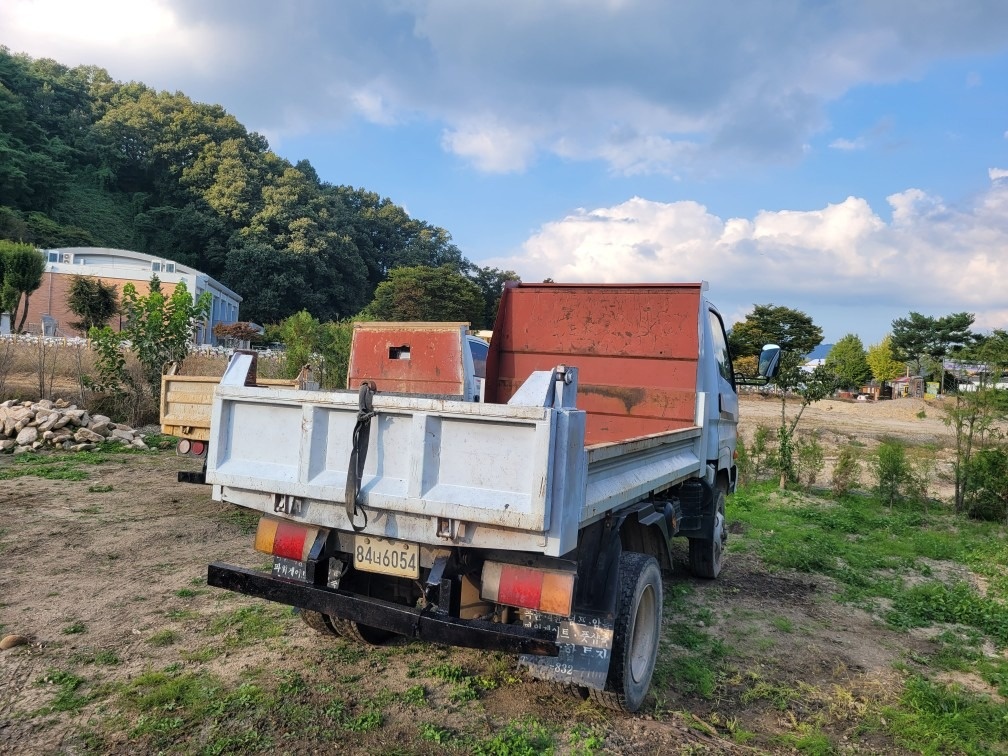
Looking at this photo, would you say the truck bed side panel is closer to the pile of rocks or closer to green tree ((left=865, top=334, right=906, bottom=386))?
the pile of rocks

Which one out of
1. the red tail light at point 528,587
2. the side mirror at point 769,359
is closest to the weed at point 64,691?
the red tail light at point 528,587

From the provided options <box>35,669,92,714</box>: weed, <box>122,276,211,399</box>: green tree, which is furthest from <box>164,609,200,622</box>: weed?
<box>122,276,211,399</box>: green tree

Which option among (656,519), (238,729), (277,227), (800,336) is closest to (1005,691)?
(656,519)

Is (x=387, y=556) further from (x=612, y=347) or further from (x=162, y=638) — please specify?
(x=612, y=347)

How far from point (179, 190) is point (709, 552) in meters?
58.6

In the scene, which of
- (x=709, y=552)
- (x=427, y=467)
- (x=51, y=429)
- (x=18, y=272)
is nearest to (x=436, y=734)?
(x=427, y=467)

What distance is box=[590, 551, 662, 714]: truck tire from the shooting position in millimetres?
3086

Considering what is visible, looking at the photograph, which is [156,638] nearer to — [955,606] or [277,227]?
[955,606]

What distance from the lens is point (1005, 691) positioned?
3.84 m

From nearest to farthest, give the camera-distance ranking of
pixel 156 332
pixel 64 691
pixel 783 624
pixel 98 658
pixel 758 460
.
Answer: pixel 64 691
pixel 98 658
pixel 783 624
pixel 758 460
pixel 156 332

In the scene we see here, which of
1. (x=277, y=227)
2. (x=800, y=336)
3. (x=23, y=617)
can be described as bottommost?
(x=23, y=617)

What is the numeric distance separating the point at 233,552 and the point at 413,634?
370 cm

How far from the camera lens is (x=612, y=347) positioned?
5.17m

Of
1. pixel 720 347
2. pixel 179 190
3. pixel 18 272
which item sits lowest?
pixel 720 347
